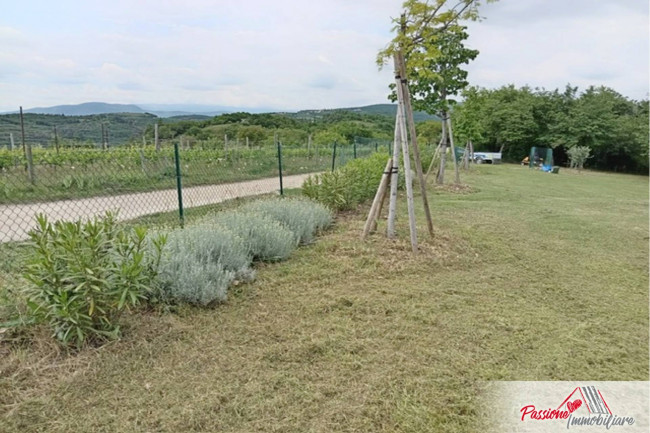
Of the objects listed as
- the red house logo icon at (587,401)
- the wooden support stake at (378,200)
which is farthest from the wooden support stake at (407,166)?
the red house logo icon at (587,401)

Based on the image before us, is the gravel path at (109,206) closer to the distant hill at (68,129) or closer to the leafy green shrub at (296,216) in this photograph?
the leafy green shrub at (296,216)

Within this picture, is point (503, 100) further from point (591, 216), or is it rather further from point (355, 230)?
point (355, 230)

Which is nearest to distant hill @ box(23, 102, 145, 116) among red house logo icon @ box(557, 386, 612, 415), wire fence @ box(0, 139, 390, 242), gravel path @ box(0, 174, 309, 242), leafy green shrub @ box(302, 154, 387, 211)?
wire fence @ box(0, 139, 390, 242)

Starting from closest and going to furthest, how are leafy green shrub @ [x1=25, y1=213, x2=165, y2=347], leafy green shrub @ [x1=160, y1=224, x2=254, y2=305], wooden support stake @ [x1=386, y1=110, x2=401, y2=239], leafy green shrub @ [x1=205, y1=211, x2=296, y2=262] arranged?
leafy green shrub @ [x1=25, y1=213, x2=165, y2=347]
leafy green shrub @ [x1=160, y1=224, x2=254, y2=305]
leafy green shrub @ [x1=205, y1=211, x2=296, y2=262]
wooden support stake @ [x1=386, y1=110, x2=401, y2=239]

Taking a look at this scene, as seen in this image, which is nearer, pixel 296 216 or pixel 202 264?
pixel 202 264

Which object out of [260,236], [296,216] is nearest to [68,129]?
[296,216]

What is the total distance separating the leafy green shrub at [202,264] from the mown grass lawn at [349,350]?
0.40 feet

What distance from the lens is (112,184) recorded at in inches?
338

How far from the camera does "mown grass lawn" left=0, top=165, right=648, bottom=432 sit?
1812 millimetres

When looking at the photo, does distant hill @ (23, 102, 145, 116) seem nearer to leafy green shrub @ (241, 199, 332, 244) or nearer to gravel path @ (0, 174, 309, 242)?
gravel path @ (0, 174, 309, 242)

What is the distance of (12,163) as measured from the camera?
9.89m

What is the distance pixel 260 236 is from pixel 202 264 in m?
0.96

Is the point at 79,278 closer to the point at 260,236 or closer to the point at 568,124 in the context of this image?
the point at 260,236

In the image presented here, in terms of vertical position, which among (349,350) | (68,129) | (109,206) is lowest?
(349,350)
